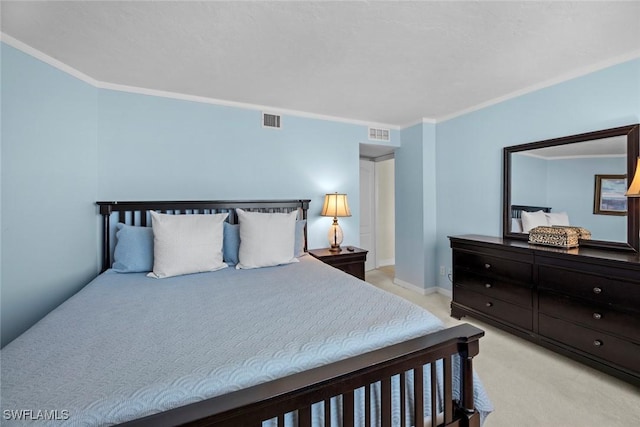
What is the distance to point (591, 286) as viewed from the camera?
1.98 meters

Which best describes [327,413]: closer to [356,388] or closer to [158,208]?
[356,388]

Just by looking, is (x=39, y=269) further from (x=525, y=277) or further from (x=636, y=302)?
(x=636, y=302)

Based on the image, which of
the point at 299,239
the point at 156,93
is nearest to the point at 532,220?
the point at 299,239

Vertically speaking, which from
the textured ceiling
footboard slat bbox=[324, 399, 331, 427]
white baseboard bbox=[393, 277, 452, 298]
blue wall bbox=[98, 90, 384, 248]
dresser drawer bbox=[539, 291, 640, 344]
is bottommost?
white baseboard bbox=[393, 277, 452, 298]

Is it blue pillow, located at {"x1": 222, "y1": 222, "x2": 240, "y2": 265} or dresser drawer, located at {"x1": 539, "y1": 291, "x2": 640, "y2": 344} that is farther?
blue pillow, located at {"x1": 222, "y1": 222, "x2": 240, "y2": 265}

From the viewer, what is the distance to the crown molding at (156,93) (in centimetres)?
192

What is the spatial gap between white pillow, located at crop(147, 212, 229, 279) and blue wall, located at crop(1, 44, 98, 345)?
712 mm

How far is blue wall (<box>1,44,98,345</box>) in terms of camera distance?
1.81m

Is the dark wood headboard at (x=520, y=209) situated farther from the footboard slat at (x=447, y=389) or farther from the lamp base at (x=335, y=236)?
the footboard slat at (x=447, y=389)

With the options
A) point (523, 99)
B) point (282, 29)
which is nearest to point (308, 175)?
point (282, 29)

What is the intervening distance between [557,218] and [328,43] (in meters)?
2.48

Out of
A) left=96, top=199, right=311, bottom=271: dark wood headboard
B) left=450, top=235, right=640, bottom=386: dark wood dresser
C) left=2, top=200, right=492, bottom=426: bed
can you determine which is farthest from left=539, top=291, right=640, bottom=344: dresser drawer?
left=96, top=199, right=311, bottom=271: dark wood headboard

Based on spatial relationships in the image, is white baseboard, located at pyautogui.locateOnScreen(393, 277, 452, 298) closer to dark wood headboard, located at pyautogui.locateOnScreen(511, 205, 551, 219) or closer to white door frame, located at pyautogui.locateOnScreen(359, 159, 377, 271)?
white door frame, located at pyautogui.locateOnScreen(359, 159, 377, 271)

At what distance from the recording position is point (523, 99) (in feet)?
9.05
